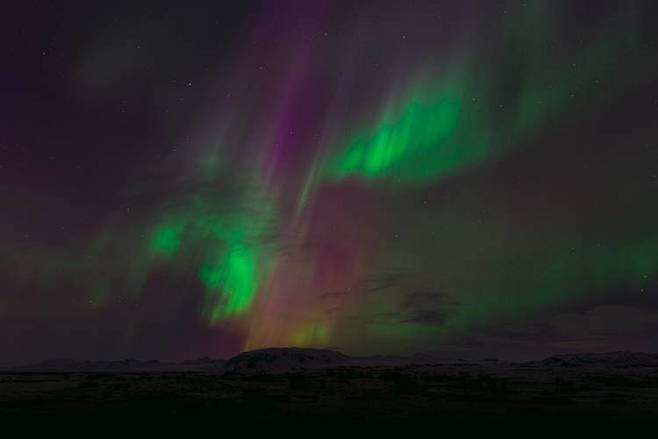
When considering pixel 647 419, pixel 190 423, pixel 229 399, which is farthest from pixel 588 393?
pixel 190 423

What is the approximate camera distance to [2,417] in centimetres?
4291

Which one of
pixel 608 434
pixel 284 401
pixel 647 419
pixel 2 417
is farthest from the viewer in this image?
pixel 284 401

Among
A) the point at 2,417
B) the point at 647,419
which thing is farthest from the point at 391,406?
the point at 2,417

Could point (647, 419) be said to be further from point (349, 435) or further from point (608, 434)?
point (349, 435)

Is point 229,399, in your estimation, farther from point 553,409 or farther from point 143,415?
point 553,409

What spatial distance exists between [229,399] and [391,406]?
17.2 m

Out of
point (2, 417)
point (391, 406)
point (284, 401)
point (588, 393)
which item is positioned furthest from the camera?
point (588, 393)

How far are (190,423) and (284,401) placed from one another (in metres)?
16.4

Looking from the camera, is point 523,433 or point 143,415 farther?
point 143,415

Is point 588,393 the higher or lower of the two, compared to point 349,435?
higher

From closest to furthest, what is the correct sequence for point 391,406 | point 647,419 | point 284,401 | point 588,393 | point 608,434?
point 608,434 → point 647,419 → point 391,406 → point 284,401 → point 588,393

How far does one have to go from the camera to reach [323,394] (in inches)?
2426

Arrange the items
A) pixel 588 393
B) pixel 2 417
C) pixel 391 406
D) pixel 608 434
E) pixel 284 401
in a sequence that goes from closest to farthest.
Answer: pixel 608 434 < pixel 2 417 < pixel 391 406 < pixel 284 401 < pixel 588 393

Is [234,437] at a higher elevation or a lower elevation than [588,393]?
lower
